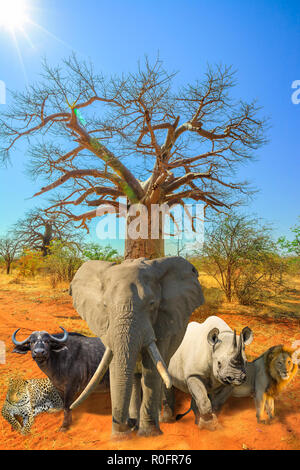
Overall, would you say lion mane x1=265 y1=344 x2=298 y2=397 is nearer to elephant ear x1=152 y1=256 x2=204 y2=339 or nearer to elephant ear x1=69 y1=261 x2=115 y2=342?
elephant ear x1=152 y1=256 x2=204 y2=339

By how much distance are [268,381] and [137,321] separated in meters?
1.96

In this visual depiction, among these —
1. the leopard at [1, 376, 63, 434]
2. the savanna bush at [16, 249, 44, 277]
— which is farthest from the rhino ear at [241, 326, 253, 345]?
the savanna bush at [16, 249, 44, 277]

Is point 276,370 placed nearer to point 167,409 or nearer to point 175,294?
point 167,409

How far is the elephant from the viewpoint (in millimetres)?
2561

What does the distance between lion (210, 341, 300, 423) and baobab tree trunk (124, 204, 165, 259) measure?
602 centimetres

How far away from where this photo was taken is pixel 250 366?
367 cm

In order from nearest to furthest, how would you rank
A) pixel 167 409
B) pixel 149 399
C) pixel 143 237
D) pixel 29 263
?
1. pixel 149 399
2. pixel 167 409
3. pixel 143 237
4. pixel 29 263

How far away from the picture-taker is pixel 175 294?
314cm

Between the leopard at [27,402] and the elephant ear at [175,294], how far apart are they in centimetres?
187

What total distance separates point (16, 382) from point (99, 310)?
1913 millimetres

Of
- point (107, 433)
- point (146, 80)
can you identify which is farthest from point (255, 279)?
point (107, 433)

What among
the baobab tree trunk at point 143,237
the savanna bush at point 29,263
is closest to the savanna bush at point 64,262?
the savanna bush at point 29,263

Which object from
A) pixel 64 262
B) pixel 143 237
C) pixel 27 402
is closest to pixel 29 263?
pixel 64 262

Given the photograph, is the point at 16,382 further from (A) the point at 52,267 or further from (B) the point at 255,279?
(A) the point at 52,267
